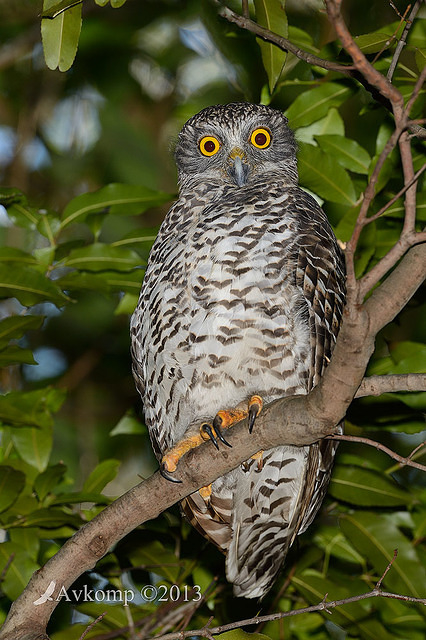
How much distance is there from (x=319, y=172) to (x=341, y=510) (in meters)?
1.86

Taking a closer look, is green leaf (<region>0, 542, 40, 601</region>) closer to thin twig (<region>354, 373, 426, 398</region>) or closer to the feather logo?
the feather logo

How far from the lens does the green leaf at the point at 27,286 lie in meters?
3.68

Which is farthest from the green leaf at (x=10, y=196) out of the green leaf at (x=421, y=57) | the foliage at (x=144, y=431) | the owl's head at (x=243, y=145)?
the green leaf at (x=421, y=57)

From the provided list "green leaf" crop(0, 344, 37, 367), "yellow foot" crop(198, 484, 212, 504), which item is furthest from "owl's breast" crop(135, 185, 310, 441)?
"green leaf" crop(0, 344, 37, 367)

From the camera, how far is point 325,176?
3812mm

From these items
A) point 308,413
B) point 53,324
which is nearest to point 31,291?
point 308,413

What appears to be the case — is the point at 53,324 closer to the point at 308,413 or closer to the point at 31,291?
the point at 31,291

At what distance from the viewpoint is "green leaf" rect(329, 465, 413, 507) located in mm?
4008

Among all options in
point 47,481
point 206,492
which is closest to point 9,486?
point 47,481

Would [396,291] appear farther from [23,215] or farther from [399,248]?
[23,215]

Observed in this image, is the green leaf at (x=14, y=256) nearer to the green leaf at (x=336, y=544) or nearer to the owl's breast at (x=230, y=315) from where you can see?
the owl's breast at (x=230, y=315)

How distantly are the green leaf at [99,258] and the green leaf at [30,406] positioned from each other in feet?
2.47

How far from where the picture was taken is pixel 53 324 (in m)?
7.06

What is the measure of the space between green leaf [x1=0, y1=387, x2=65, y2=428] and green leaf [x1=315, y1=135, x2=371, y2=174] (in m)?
1.90
